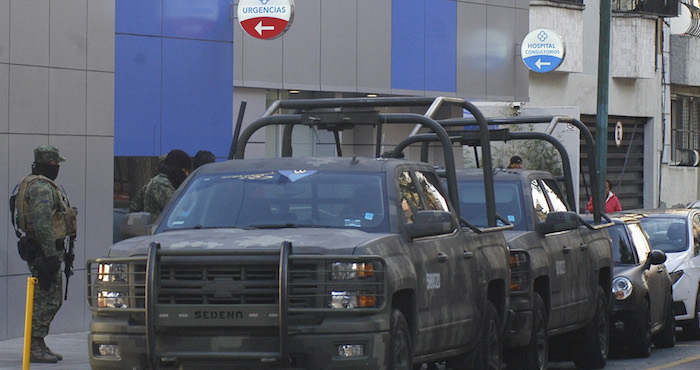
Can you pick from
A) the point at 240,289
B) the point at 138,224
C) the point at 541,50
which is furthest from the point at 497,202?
the point at 541,50

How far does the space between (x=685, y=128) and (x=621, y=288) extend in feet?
83.9

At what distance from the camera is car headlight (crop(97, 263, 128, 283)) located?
851cm

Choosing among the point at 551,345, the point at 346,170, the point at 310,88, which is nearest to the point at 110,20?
the point at 310,88

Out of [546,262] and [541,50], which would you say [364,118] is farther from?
[541,50]

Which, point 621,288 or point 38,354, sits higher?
point 621,288

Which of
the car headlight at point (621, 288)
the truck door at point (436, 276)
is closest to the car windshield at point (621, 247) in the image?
the car headlight at point (621, 288)

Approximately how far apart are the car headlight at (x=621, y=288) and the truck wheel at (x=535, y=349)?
279 cm

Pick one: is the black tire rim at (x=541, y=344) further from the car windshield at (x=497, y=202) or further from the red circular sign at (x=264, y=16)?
the red circular sign at (x=264, y=16)

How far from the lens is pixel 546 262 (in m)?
12.2

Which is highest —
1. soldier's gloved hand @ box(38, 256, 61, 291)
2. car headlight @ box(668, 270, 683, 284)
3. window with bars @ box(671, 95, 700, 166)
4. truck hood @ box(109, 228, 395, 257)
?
window with bars @ box(671, 95, 700, 166)

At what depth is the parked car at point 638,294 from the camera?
14.6 metres

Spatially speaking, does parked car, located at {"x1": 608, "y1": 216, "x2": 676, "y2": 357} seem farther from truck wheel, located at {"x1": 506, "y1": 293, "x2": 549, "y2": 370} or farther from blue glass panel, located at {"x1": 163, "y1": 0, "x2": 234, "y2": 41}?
blue glass panel, located at {"x1": 163, "y1": 0, "x2": 234, "y2": 41}

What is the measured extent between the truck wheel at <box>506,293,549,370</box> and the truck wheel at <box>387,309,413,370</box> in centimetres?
329

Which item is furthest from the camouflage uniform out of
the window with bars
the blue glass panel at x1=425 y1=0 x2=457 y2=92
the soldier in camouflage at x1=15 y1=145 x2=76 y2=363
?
the window with bars
